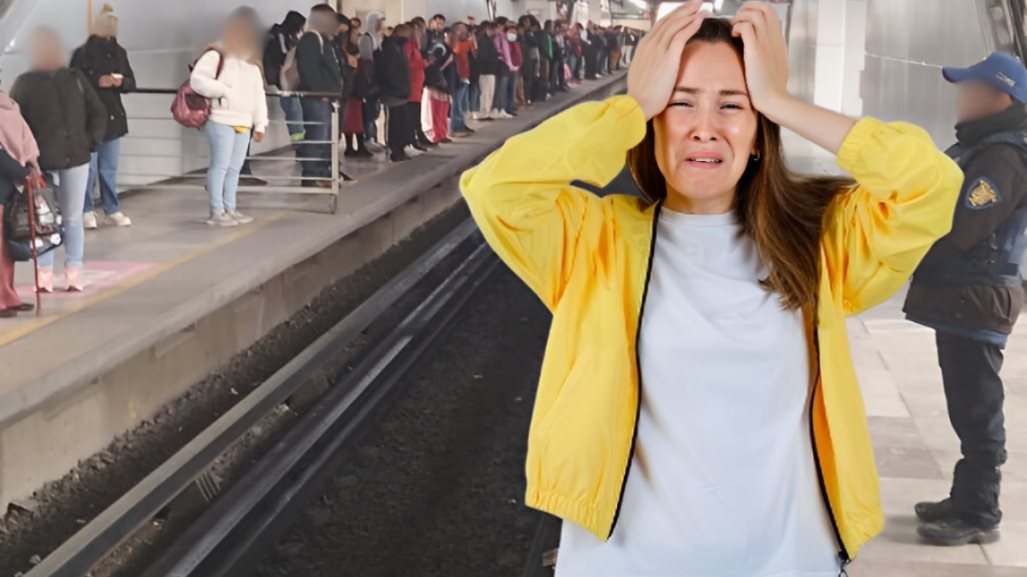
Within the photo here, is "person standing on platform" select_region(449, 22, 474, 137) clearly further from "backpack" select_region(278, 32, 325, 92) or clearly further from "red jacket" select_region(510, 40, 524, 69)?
"backpack" select_region(278, 32, 325, 92)

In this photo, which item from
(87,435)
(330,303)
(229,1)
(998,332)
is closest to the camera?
(998,332)

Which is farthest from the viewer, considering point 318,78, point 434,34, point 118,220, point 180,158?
point 434,34

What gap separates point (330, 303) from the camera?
12.3 metres

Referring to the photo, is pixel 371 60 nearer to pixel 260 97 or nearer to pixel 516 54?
pixel 260 97

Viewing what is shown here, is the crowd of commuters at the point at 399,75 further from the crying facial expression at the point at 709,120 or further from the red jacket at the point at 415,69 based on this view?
the crying facial expression at the point at 709,120

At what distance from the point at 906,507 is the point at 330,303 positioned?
7.39 m

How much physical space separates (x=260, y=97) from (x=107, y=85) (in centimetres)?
127

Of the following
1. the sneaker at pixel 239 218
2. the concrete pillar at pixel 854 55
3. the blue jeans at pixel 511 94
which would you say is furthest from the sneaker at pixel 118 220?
the blue jeans at pixel 511 94

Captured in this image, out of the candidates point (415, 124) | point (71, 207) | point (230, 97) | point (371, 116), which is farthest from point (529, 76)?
point (71, 207)

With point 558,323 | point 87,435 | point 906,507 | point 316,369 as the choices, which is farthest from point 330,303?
point 558,323

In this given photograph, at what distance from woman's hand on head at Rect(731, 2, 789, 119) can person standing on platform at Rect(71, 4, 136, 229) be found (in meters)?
10.2

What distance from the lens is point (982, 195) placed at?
4.90 metres

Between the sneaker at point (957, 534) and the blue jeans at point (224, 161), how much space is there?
26.1 feet

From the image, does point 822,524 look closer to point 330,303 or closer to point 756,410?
point 756,410
